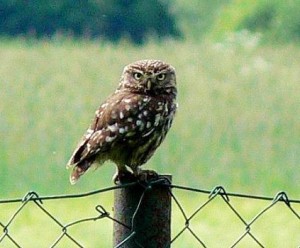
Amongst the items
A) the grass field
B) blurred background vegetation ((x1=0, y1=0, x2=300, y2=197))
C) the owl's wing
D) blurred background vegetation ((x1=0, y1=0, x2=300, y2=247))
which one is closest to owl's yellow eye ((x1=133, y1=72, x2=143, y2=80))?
the owl's wing

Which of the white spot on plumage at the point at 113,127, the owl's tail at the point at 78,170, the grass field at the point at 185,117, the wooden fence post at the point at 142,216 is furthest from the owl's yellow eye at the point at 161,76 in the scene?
the grass field at the point at 185,117

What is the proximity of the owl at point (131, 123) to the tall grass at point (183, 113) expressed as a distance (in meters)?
5.59

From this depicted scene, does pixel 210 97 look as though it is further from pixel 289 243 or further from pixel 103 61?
pixel 289 243

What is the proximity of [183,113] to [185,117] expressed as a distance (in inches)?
3.0

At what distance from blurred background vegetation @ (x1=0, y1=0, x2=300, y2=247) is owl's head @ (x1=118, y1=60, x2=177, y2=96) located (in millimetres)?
3632

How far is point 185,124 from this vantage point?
41.2 ft

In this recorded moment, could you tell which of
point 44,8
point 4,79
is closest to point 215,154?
point 4,79

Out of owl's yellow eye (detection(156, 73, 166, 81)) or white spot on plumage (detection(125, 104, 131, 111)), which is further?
owl's yellow eye (detection(156, 73, 166, 81))

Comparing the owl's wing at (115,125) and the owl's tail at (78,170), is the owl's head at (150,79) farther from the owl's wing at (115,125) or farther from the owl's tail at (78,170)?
the owl's tail at (78,170)

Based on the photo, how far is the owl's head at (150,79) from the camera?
402 centimetres

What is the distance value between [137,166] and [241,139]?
8281 millimetres

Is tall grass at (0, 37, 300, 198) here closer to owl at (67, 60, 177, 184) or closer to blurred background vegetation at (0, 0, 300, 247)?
blurred background vegetation at (0, 0, 300, 247)

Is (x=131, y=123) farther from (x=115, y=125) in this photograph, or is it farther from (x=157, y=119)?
(x=157, y=119)

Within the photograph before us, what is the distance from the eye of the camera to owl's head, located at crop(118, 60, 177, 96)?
402cm
